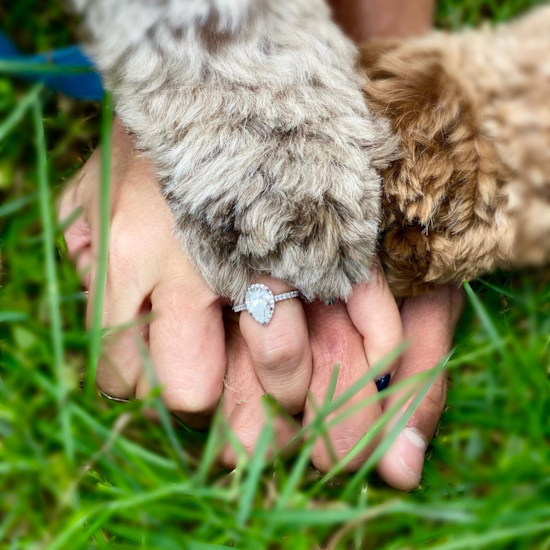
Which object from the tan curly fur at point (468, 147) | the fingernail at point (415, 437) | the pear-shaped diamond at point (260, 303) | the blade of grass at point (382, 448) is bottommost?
the fingernail at point (415, 437)

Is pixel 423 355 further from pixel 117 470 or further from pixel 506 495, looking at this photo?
pixel 117 470

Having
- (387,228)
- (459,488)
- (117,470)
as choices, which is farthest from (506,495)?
(117,470)

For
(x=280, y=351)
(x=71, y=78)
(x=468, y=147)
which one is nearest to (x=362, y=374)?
(x=280, y=351)

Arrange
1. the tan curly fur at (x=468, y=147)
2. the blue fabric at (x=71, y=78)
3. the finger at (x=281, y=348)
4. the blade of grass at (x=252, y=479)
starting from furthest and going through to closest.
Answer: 1. the blue fabric at (x=71, y=78)
2. the finger at (x=281, y=348)
3. the tan curly fur at (x=468, y=147)
4. the blade of grass at (x=252, y=479)

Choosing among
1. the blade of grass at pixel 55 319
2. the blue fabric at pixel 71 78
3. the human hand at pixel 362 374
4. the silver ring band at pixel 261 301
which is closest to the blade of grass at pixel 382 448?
the human hand at pixel 362 374

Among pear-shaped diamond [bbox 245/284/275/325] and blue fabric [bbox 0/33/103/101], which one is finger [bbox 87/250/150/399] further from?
blue fabric [bbox 0/33/103/101]

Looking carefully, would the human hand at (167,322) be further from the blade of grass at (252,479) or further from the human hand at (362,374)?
the blade of grass at (252,479)

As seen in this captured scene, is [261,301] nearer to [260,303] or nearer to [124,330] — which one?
[260,303]

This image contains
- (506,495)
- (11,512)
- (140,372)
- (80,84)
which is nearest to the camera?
(506,495)
